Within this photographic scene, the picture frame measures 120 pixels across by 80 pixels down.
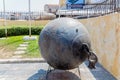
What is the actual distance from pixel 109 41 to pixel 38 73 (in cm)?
231

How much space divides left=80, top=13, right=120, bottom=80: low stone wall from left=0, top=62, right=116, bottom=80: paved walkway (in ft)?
0.98

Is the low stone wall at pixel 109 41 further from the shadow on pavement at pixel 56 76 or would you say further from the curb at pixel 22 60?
the curb at pixel 22 60

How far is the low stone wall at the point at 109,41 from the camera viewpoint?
20.5 feet

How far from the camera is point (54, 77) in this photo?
6.44 meters

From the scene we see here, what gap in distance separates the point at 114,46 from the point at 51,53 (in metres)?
1.90

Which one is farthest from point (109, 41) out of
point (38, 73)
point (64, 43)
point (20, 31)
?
point (20, 31)

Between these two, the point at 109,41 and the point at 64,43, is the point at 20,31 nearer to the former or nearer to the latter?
the point at 109,41


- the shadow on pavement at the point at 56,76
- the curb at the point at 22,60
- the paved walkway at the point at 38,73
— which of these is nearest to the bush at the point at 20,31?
the curb at the point at 22,60

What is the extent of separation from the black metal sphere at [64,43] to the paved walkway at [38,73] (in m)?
0.84

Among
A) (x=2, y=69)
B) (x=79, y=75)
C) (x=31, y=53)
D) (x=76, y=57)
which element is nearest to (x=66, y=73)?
(x=79, y=75)

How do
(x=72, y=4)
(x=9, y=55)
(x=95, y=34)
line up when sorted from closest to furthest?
(x=95, y=34) → (x=9, y=55) → (x=72, y=4)

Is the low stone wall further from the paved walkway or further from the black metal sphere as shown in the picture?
the black metal sphere

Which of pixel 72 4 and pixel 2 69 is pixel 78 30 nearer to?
pixel 2 69

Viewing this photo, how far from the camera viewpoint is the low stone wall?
20.5ft
